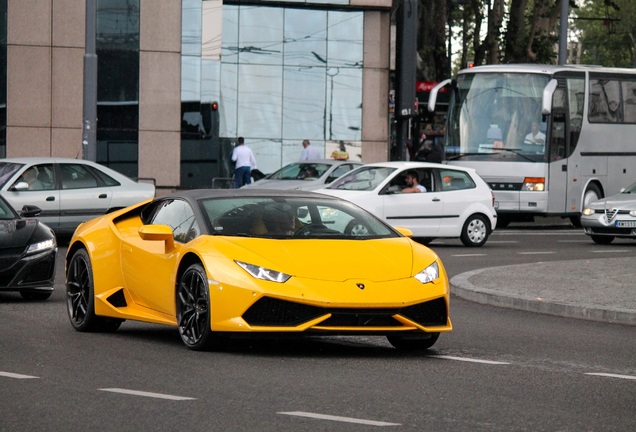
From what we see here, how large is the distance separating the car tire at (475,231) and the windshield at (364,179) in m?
1.68

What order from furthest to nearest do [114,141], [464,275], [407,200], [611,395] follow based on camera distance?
[114,141] → [407,200] → [464,275] → [611,395]

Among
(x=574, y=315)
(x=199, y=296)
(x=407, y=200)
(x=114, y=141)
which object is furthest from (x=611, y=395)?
(x=114, y=141)

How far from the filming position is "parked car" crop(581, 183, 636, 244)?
2656cm

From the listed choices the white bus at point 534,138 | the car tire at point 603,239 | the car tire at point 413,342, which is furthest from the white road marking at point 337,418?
the white bus at point 534,138

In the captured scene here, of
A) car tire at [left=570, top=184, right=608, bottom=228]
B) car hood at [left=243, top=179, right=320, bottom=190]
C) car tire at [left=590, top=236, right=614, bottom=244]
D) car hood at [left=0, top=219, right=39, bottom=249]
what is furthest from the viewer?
car tire at [left=570, top=184, right=608, bottom=228]

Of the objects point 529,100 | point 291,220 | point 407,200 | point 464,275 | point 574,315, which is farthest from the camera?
point 529,100

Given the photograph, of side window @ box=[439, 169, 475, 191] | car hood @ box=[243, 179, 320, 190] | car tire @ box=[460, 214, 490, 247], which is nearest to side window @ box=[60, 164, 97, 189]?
side window @ box=[439, 169, 475, 191]

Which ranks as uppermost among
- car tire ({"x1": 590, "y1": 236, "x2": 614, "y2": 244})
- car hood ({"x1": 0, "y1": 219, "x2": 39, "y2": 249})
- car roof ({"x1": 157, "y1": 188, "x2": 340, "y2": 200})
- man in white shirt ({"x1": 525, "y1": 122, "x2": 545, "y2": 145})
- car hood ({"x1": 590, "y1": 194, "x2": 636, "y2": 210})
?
man in white shirt ({"x1": 525, "y1": 122, "x2": 545, "y2": 145})

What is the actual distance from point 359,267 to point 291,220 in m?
0.91

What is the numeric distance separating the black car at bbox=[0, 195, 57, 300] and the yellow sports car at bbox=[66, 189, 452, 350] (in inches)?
108

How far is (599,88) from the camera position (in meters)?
34.5

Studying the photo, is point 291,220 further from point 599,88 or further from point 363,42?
point 363,42

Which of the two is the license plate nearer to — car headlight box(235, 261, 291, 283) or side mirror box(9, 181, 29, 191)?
side mirror box(9, 181, 29, 191)

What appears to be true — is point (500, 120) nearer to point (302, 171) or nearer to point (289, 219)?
point (302, 171)
